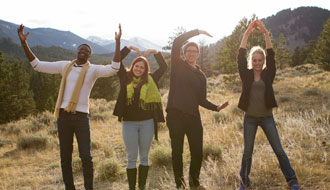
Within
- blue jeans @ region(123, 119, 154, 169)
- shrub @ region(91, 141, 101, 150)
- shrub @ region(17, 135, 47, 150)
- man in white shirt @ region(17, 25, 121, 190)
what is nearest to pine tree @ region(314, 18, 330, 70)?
shrub @ region(91, 141, 101, 150)

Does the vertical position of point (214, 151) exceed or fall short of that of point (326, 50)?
it falls short

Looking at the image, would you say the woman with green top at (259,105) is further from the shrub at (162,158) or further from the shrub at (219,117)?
the shrub at (219,117)

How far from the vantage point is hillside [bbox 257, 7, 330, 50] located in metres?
129

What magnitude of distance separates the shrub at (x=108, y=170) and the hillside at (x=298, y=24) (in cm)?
13751

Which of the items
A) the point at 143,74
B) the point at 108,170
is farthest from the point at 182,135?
the point at 108,170

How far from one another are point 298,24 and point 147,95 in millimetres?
163778

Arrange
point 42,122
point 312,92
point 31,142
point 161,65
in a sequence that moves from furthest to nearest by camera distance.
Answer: point 42,122
point 312,92
point 31,142
point 161,65

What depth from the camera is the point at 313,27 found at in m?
132

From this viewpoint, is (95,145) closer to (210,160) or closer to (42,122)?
(210,160)

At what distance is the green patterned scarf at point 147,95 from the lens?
131 inches

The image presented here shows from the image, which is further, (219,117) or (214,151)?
(219,117)

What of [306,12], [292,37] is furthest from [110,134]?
[306,12]

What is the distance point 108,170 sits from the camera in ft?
15.4

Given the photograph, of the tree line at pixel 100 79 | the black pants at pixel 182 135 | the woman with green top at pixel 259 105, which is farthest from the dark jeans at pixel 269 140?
the tree line at pixel 100 79
